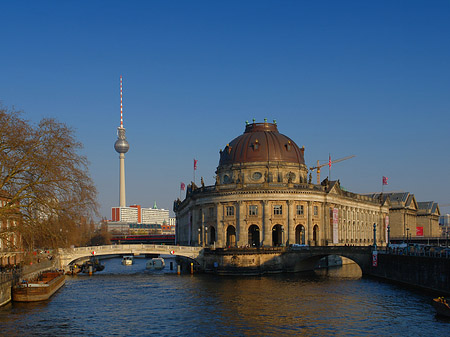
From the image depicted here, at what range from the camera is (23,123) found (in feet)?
193

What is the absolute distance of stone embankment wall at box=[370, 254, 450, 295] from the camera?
66.1 m

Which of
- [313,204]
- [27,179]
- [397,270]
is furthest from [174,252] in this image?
[27,179]

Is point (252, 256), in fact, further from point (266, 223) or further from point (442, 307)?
point (442, 307)

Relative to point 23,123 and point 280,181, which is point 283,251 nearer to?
point 280,181

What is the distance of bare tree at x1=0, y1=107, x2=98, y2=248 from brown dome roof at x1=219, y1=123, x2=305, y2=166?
67.3 metres

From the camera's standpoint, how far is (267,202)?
113 m

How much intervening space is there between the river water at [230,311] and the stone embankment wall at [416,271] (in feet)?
7.00

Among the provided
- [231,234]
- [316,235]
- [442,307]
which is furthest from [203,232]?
[442,307]

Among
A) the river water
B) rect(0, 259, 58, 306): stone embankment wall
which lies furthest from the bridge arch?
rect(0, 259, 58, 306): stone embankment wall

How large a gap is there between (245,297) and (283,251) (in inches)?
1324

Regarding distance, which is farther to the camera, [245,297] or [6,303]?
[245,297]

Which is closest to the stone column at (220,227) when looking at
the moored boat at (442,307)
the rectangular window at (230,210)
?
the rectangular window at (230,210)

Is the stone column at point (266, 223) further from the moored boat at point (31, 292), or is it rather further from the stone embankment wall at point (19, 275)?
the moored boat at point (31, 292)

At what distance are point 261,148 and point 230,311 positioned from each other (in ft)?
235
